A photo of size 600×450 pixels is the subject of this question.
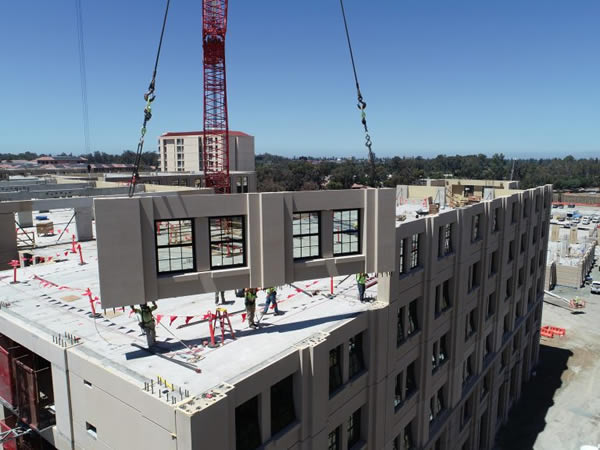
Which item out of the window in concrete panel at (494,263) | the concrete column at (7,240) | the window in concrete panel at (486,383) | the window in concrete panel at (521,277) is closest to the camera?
the concrete column at (7,240)

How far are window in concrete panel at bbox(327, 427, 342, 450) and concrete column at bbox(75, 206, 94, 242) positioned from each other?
1078 inches

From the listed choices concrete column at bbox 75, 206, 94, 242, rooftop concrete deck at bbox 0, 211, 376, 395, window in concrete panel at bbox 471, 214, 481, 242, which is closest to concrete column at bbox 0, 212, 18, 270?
rooftop concrete deck at bbox 0, 211, 376, 395

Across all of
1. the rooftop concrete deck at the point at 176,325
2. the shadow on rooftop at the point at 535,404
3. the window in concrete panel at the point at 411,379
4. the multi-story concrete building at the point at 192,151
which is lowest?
the shadow on rooftop at the point at 535,404

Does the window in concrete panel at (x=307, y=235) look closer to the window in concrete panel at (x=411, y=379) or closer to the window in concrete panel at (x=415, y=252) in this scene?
the window in concrete panel at (x=415, y=252)

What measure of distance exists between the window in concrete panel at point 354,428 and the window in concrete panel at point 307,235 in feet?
25.6

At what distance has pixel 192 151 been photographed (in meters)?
154

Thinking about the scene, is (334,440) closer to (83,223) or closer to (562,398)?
(83,223)

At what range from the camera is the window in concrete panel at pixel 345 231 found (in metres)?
19.5

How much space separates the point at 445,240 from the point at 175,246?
17.8 meters

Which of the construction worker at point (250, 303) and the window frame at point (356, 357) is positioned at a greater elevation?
the construction worker at point (250, 303)

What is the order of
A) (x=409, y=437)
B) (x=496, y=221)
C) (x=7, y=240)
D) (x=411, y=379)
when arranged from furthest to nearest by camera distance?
(x=496, y=221) < (x=7, y=240) < (x=409, y=437) < (x=411, y=379)

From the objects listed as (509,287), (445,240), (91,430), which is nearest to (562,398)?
(509,287)

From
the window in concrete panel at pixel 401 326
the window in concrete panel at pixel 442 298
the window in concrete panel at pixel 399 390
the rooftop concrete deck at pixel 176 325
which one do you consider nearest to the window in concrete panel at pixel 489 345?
the window in concrete panel at pixel 442 298

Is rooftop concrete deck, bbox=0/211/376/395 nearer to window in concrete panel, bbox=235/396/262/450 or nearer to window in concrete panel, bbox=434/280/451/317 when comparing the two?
window in concrete panel, bbox=235/396/262/450
